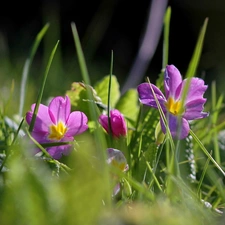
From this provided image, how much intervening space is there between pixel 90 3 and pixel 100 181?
2649 mm

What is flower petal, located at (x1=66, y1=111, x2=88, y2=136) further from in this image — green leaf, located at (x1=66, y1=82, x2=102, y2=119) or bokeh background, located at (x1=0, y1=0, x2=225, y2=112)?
bokeh background, located at (x1=0, y1=0, x2=225, y2=112)

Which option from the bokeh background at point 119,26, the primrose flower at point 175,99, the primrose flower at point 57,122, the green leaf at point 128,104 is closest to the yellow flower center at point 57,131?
the primrose flower at point 57,122

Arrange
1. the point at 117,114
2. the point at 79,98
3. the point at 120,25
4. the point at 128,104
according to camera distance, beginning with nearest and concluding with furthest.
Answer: the point at 117,114 < the point at 79,98 < the point at 128,104 < the point at 120,25

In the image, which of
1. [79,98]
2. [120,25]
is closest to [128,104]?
[79,98]

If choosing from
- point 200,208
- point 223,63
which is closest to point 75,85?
point 200,208

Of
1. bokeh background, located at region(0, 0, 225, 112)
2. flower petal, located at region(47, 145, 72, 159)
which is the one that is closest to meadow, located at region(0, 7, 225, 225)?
flower petal, located at region(47, 145, 72, 159)

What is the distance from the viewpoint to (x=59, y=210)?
497 millimetres

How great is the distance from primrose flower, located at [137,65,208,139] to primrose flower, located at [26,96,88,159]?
0.31 ft

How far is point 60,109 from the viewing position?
2.65 ft

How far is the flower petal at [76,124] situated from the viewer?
78 cm

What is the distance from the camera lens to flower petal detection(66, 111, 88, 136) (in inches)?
30.8

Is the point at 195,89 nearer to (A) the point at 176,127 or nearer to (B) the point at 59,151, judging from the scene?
(A) the point at 176,127

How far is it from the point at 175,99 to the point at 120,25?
231 cm

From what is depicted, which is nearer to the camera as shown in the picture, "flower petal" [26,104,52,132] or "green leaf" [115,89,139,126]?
"flower petal" [26,104,52,132]
